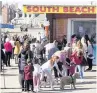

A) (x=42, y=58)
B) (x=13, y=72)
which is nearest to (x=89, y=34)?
(x=42, y=58)

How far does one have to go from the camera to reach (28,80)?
13.2m

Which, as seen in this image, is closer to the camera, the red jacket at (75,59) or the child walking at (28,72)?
the child walking at (28,72)

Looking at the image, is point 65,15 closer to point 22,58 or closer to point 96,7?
point 96,7

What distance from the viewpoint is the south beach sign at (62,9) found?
67.1ft

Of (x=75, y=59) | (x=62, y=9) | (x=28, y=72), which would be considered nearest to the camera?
(x=28, y=72)

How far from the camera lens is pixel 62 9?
20.8 meters

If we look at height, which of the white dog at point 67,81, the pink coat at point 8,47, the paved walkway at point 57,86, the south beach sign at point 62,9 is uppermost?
the south beach sign at point 62,9

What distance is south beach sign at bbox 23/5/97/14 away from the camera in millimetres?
20445

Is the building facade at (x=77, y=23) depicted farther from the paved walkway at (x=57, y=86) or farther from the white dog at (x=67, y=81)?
the white dog at (x=67, y=81)

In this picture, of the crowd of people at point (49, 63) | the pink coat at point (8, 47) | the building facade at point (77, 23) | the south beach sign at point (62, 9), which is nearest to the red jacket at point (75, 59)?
the crowd of people at point (49, 63)

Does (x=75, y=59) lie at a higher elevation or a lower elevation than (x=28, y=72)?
higher

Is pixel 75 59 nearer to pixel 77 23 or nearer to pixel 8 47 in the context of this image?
pixel 8 47

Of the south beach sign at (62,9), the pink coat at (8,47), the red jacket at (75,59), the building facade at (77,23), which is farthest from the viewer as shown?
the building facade at (77,23)

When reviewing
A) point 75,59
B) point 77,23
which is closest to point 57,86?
point 75,59
